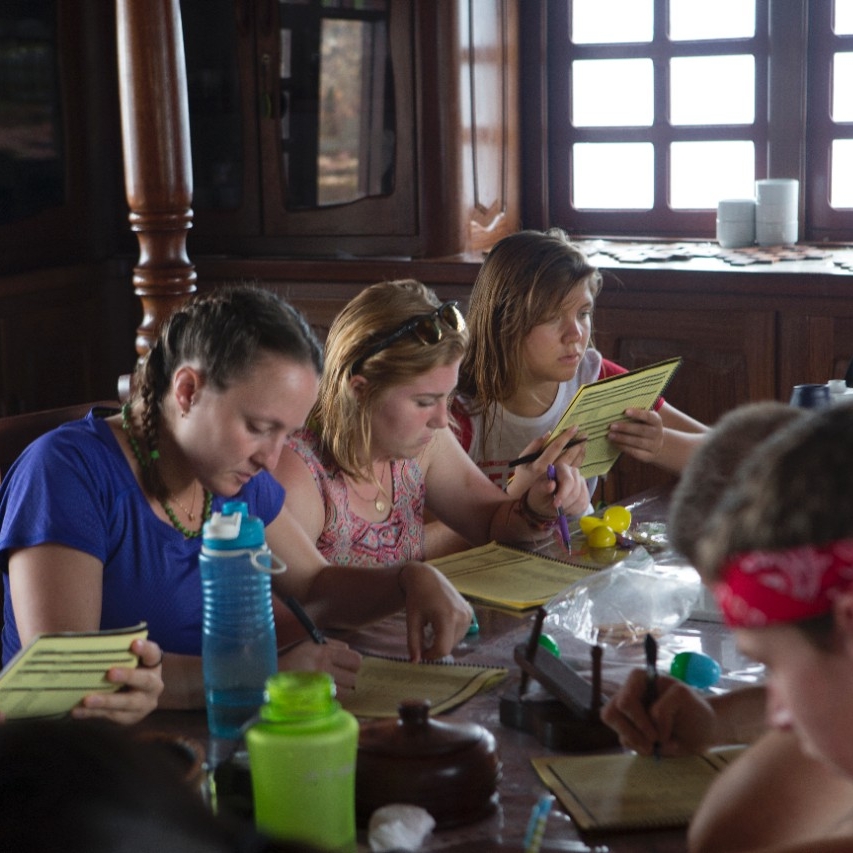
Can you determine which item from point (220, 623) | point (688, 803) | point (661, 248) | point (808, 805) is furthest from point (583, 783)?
point (661, 248)

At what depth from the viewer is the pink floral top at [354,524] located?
6.93 ft

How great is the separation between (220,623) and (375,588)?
41 centimetres

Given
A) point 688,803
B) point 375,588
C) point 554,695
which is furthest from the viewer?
point 375,588

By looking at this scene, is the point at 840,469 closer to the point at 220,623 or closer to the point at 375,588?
the point at 220,623

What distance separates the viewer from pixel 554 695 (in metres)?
1.40

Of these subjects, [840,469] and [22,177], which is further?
[22,177]

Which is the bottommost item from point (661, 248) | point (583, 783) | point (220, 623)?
point (583, 783)

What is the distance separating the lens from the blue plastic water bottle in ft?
4.53

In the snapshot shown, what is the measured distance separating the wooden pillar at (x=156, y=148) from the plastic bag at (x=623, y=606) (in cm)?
143

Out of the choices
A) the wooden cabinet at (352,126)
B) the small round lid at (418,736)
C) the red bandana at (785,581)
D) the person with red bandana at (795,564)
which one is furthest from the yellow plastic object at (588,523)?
the wooden cabinet at (352,126)

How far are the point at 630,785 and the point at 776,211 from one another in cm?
272

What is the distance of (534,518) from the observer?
7.20 ft

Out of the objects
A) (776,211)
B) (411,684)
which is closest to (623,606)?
(411,684)

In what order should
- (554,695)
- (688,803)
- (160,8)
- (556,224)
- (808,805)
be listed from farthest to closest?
(556,224) < (160,8) < (554,695) < (688,803) < (808,805)
